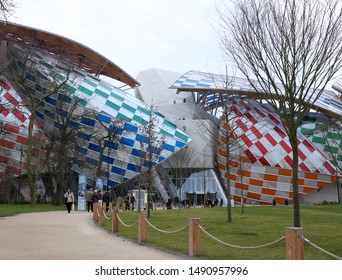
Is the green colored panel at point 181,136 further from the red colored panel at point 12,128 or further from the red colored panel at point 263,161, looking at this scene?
the red colored panel at point 12,128

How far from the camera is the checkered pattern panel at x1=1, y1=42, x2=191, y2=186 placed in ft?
154

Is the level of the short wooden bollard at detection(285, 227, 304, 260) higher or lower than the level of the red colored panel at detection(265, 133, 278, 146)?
lower

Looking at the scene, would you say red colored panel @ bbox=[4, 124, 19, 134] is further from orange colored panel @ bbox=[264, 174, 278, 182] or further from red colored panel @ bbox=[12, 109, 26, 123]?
orange colored panel @ bbox=[264, 174, 278, 182]

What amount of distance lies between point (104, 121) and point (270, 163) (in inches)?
785

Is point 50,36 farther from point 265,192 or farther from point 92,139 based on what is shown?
point 265,192

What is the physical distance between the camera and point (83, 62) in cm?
5428

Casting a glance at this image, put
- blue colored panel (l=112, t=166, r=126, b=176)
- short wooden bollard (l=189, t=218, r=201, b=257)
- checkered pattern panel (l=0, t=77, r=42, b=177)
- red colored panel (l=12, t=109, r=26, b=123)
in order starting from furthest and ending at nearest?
blue colored panel (l=112, t=166, r=126, b=176) → red colored panel (l=12, t=109, r=26, b=123) → checkered pattern panel (l=0, t=77, r=42, b=177) → short wooden bollard (l=189, t=218, r=201, b=257)

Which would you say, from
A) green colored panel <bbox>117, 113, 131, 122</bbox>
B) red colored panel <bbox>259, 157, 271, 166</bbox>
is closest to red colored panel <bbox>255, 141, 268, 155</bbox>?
red colored panel <bbox>259, 157, 271, 166</bbox>

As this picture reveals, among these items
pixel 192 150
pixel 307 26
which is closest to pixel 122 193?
pixel 192 150

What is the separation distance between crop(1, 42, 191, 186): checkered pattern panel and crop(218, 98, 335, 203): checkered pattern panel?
7.63m

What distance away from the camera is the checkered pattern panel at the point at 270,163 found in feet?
160

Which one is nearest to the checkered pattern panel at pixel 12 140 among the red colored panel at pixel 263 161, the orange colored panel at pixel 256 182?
the orange colored panel at pixel 256 182

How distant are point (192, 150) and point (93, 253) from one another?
45.3 meters

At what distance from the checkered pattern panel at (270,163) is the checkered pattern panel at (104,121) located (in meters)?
7.63
